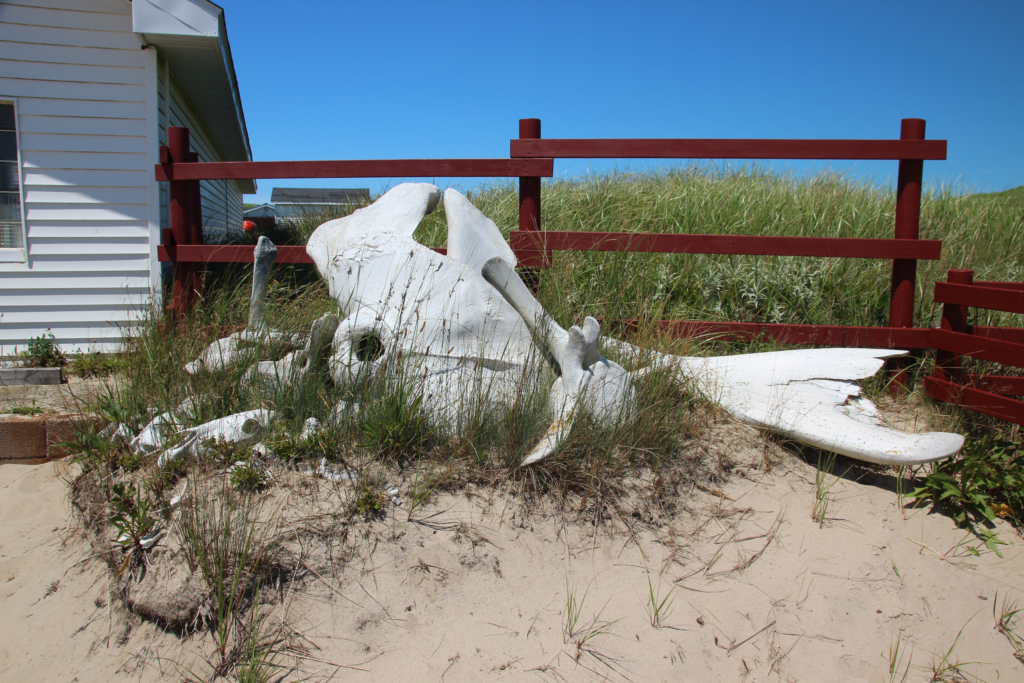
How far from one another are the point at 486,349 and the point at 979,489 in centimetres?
272

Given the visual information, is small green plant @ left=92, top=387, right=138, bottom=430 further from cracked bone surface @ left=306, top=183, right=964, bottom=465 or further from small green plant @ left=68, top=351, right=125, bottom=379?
small green plant @ left=68, top=351, right=125, bottom=379

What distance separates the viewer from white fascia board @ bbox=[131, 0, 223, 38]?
6.25 metres

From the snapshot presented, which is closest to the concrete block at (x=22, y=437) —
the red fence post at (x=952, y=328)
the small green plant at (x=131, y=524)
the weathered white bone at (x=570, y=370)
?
the small green plant at (x=131, y=524)

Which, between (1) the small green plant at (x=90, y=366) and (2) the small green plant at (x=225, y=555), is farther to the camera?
(1) the small green plant at (x=90, y=366)

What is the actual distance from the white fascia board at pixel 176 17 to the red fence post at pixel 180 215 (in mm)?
1637

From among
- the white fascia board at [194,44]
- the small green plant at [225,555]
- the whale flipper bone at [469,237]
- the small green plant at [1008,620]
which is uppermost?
Result: the white fascia board at [194,44]

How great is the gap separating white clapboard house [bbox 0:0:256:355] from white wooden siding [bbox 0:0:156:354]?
0.01 metres

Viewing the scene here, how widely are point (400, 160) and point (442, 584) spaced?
135 inches

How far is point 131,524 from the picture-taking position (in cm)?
270

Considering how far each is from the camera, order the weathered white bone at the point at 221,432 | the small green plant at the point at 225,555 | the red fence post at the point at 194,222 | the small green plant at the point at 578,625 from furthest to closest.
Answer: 1. the red fence post at the point at 194,222
2. the weathered white bone at the point at 221,432
3. the small green plant at the point at 578,625
4. the small green plant at the point at 225,555

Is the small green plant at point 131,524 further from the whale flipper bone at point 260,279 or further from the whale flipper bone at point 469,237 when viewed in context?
the whale flipper bone at point 469,237

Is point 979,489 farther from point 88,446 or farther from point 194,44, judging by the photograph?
point 194,44

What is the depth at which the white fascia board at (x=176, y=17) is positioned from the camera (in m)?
6.25

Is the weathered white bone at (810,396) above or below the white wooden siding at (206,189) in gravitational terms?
below
